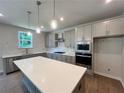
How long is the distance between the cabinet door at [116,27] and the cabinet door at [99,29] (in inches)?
6.4

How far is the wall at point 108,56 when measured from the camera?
2.83m

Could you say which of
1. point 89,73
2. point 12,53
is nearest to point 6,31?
point 12,53

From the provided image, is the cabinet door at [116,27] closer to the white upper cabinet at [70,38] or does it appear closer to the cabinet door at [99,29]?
the cabinet door at [99,29]

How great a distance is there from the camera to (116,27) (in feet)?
8.08

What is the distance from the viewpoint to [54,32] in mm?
5039

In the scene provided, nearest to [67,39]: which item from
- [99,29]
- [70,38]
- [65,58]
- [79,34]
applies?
[70,38]

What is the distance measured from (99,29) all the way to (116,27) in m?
0.54

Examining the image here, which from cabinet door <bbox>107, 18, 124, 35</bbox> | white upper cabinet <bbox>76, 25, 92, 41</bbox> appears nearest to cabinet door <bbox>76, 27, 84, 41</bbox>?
white upper cabinet <bbox>76, 25, 92, 41</bbox>

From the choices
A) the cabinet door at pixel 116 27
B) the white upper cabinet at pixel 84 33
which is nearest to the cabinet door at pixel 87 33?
the white upper cabinet at pixel 84 33

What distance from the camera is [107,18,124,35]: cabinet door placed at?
2369 millimetres

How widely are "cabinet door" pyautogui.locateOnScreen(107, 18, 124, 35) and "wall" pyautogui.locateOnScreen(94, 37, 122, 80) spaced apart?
1.66ft

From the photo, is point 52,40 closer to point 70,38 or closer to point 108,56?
point 70,38

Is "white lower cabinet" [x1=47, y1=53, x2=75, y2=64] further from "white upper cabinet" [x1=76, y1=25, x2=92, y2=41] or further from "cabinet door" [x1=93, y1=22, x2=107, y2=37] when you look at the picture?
"cabinet door" [x1=93, y1=22, x2=107, y2=37]

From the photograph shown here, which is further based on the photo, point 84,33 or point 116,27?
point 84,33
